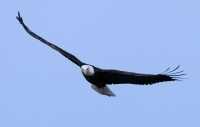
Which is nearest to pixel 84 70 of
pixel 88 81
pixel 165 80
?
pixel 88 81

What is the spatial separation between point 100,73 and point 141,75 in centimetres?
120

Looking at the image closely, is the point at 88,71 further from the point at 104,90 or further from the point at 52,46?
the point at 52,46

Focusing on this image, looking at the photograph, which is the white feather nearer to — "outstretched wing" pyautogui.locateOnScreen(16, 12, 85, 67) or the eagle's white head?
the eagle's white head

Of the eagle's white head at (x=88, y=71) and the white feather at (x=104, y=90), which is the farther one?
the white feather at (x=104, y=90)

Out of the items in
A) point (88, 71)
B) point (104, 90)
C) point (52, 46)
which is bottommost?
point (104, 90)

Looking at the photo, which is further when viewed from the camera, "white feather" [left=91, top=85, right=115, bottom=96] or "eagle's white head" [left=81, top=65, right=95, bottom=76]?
"white feather" [left=91, top=85, right=115, bottom=96]

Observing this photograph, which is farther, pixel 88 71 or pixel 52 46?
pixel 52 46

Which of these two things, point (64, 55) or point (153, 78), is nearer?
point (153, 78)

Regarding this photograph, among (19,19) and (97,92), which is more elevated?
(19,19)

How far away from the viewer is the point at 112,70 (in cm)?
2708

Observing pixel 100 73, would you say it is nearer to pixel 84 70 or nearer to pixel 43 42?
pixel 84 70

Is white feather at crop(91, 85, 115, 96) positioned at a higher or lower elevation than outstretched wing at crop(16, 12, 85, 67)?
lower

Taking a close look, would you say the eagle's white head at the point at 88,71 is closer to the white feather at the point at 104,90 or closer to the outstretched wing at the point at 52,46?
the white feather at the point at 104,90

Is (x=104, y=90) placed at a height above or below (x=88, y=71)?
below
